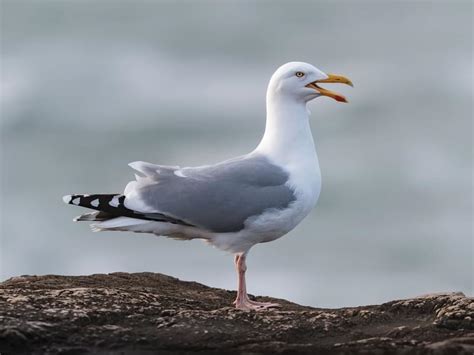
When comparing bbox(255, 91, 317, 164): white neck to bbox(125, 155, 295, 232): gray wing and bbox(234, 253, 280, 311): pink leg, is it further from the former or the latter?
bbox(234, 253, 280, 311): pink leg

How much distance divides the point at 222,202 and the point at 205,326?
156cm

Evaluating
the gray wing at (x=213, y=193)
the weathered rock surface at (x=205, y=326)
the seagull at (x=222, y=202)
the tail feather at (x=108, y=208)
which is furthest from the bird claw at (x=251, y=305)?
the tail feather at (x=108, y=208)

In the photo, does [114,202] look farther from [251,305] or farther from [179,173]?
[251,305]

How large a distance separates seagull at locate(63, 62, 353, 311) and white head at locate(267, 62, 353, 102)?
53 centimetres

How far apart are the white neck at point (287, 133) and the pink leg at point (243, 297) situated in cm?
83

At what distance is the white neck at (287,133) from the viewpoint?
25.9ft

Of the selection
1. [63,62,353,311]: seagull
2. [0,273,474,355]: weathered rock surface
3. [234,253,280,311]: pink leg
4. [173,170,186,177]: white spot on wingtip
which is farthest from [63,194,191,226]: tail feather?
[0,273,474,355]: weathered rock surface

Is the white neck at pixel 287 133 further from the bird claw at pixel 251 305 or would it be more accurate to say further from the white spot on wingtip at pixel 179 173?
the bird claw at pixel 251 305

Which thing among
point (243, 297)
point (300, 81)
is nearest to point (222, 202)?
point (243, 297)

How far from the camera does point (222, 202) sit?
7.48 metres

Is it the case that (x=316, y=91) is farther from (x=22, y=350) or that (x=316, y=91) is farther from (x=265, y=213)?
(x=22, y=350)

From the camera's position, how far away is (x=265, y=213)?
294 inches

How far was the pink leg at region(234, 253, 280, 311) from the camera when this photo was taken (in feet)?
23.8

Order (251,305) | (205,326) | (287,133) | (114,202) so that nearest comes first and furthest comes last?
(205,326) < (251,305) < (114,202) < (287,133)
